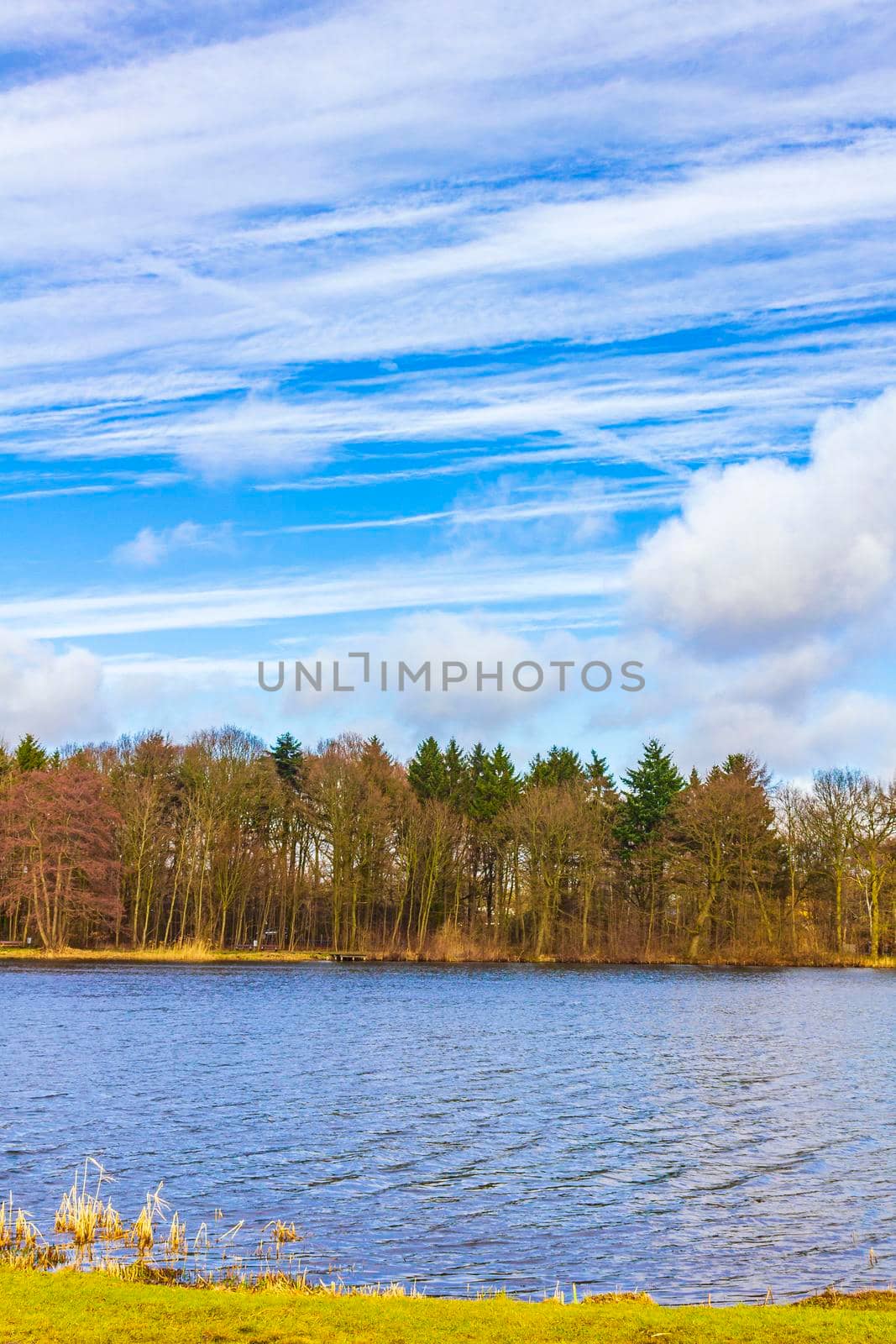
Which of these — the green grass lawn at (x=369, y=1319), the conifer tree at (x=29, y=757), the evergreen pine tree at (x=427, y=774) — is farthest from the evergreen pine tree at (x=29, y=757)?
the green grass lawn at (x=369, y=1319)

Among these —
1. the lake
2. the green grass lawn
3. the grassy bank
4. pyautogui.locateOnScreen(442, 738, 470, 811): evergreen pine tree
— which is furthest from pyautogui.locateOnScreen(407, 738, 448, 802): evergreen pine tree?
the green grass lawn

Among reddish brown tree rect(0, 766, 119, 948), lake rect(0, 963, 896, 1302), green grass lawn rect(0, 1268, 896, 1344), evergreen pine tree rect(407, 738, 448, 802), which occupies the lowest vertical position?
lake rect(0, 963, 896, 1302)

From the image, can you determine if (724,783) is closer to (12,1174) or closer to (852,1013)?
(852,1013)

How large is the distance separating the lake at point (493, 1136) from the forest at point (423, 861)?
40840 mm

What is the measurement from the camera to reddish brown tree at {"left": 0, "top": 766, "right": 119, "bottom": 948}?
286 ft

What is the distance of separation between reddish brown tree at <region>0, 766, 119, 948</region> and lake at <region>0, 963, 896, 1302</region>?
35.9 metres

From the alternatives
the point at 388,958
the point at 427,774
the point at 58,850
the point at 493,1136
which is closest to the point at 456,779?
the point at 427,774

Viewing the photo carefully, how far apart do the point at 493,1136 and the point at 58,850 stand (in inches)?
2718

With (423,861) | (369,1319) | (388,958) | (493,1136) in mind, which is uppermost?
(423,861)

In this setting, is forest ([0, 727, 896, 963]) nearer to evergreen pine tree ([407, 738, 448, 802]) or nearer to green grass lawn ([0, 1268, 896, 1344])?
evergreen pine tree ([407, 738, 448, 802])

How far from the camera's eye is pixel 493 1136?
82.5ft

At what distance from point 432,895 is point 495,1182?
81367mm

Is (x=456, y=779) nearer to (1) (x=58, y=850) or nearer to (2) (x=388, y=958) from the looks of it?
(2) (x=388, y=958)

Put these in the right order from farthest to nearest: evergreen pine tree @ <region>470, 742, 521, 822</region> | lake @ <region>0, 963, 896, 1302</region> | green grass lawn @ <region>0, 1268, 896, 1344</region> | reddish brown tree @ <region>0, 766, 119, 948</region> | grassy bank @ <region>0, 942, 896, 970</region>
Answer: evergreen pine tree @ <region>470, 742, 521, 822</region> < grassy bank @ <region>0, 942, 896, 970</region> < reddish brown tree @ <region>0, 766, 119, 948</region> < lake @ <region>0, 963, 896, 1302</region> < green grass lawn @ <region>0, 1268, 896, 1344</region>
